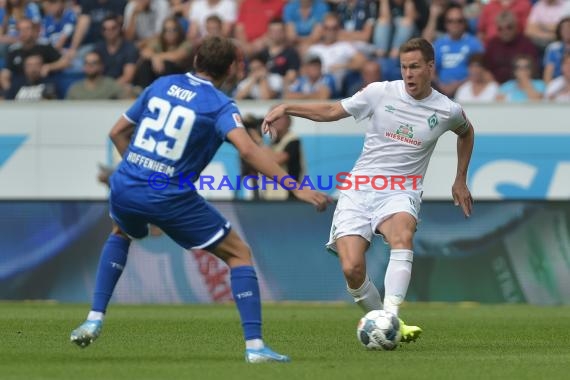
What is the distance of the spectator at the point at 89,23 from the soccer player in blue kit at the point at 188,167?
486 inches

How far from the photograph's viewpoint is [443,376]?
7.99 meters

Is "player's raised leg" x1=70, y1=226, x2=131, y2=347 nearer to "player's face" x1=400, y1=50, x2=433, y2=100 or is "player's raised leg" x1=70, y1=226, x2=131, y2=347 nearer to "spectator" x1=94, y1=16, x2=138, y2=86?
"player's face" x1=400, y1=50, x2=433, y2=100

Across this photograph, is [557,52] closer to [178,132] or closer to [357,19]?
[357,19]

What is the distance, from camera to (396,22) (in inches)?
778

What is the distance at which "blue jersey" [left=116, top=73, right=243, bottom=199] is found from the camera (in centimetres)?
859

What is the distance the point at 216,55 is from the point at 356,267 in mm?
2426

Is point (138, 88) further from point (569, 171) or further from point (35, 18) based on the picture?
point (569, 171)

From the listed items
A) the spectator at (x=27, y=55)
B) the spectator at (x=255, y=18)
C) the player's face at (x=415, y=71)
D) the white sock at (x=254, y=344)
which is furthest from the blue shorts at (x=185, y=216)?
the spectator at (x=27, y=55)

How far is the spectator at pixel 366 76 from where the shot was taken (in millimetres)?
18703

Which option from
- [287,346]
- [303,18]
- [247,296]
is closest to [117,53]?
[303,18]

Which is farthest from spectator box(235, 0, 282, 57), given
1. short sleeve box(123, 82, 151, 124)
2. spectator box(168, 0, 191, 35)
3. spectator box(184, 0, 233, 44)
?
short sleeve box(123, 82, 151, 124)

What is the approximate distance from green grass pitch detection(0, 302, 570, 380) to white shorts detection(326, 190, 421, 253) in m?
0.89

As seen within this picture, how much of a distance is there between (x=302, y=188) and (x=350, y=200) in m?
2.47

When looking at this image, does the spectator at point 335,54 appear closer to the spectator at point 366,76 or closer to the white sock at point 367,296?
the spectator at point 366,76
